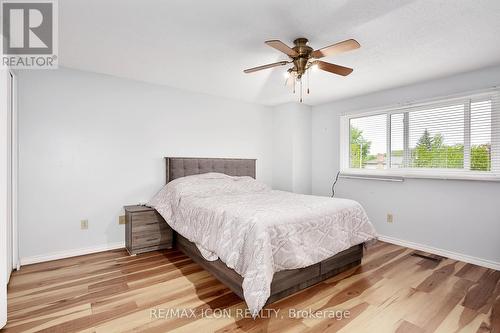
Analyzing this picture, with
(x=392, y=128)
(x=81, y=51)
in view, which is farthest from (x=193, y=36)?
(x=392, y=128)

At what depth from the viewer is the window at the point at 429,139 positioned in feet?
9.74

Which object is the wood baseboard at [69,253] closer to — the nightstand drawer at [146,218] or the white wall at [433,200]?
the nightstand drawer at [146,218]

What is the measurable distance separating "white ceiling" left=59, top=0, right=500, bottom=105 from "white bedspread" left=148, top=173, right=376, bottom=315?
1.58 metres

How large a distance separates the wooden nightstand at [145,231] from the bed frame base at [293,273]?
1.93ft

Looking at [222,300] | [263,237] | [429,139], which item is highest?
[429,139]

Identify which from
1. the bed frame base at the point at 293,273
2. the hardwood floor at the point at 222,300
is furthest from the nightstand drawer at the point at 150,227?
the bed frame base at the point at 293,273

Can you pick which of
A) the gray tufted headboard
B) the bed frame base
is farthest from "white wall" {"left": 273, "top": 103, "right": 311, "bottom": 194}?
the bed frame base

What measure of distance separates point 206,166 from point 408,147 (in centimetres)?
306

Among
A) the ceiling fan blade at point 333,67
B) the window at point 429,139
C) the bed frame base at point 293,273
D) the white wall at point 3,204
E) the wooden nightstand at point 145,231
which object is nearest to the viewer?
the white wall at point 3,204

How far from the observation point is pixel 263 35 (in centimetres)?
223

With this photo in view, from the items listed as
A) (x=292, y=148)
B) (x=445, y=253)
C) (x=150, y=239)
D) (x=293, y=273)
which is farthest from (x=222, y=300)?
(x=292, y=148)

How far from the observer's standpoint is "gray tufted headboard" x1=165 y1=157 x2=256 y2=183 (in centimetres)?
370

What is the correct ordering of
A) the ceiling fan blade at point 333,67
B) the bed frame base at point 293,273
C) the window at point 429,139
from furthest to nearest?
the window at point 429,139 < the ceiling fan blade at point 333,67 < the bed frame base at point 293,273

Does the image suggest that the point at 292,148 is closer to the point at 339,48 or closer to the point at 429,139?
the point at 429,139
